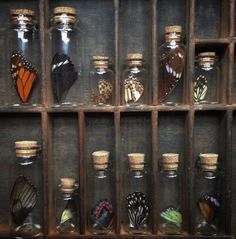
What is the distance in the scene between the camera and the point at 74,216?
1.09 m

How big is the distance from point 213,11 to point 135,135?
49cm

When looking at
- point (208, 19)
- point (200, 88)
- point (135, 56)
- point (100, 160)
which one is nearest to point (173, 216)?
point (100, 160)

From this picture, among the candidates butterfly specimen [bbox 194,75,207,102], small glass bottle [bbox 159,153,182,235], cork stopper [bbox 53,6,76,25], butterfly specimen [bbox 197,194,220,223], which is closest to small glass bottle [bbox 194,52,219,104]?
butterfly specimen [bbox 194,75,207,102]

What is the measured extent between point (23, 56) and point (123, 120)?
0.39m

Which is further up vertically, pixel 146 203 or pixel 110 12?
pixel 110 12

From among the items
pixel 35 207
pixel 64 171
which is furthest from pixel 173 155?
pixel 35 207

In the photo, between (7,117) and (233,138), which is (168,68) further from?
(7,117)

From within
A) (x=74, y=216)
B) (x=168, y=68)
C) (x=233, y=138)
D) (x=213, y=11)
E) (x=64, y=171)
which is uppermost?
(x=213, y=11)

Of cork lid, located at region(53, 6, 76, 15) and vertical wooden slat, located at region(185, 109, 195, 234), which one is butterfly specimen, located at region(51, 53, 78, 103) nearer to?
cork lid, located at region(53, 6, 76, 15)

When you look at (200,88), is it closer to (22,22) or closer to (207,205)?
(207,205)

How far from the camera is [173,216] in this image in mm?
1070

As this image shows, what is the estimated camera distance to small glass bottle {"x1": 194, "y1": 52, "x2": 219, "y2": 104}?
3.40 ft

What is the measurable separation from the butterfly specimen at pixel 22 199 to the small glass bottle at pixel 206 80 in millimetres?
609

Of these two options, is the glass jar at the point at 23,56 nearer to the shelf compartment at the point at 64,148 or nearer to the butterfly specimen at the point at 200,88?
the shelf compartment at the point at 64,148
